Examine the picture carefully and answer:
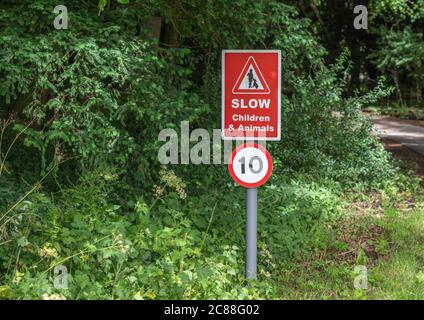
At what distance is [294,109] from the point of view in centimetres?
1055

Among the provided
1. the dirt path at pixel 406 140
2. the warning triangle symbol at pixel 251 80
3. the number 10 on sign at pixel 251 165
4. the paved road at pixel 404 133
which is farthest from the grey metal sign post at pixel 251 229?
the paved road at pixel 404 133

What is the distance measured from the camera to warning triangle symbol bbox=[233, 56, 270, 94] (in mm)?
5500

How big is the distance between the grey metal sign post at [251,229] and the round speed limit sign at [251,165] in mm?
93

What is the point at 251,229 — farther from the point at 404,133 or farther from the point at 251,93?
the point at 404,133

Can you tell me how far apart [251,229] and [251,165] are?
1.69 ft

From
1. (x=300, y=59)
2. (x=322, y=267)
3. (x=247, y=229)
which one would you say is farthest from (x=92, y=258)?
(x=300, y=59)

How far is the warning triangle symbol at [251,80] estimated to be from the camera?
18.0ft

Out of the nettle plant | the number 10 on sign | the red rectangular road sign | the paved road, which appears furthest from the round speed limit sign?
the paved road

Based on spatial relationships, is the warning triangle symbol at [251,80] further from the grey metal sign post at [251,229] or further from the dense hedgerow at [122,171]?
Result: the dense hedgerow at [122,171]

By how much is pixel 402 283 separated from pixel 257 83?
86.7 inches

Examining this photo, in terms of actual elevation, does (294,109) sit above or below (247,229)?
above

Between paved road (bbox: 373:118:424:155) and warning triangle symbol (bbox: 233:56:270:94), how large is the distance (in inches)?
352

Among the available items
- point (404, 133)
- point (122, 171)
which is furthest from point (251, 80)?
point (404, 133)
